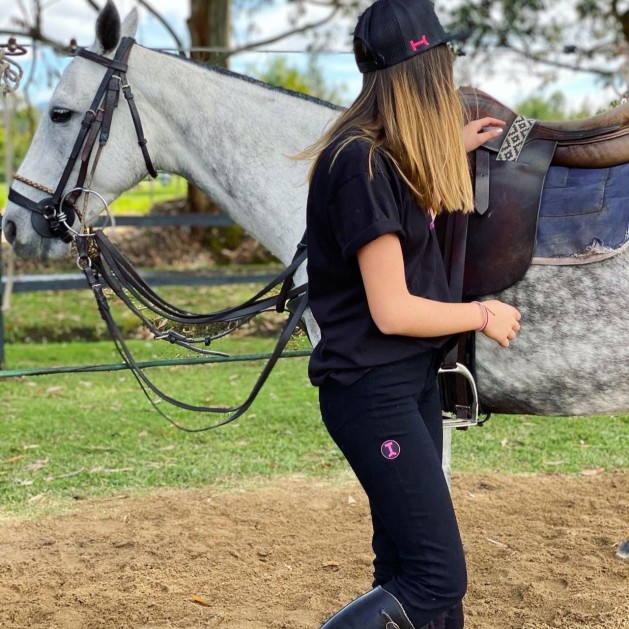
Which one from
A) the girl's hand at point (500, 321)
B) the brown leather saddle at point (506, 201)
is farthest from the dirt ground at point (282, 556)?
the girl's hand at point (500, 321)

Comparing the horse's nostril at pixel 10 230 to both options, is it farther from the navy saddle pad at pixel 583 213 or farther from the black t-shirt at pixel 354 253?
the navy saddle pad at pixel 583 213

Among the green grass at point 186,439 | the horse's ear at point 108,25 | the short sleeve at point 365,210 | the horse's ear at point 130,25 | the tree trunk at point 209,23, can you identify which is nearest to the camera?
the short sleeve at point 365,210

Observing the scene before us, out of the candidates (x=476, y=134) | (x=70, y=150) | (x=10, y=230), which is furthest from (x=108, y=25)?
(x=476, y=134)

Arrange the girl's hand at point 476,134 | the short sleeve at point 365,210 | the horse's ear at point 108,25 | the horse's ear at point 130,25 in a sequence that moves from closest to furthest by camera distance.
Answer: the short sleeve at point 365,210
the girl's hand at point 476,134
the horse's ear at point 108,25
the horse's ear at point 130,25

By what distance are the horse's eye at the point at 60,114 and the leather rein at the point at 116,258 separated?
0.30ft

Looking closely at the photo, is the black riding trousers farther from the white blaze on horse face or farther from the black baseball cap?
the white blaze on horse face

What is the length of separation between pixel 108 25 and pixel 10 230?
0.85 m

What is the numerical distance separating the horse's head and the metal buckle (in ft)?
4.62

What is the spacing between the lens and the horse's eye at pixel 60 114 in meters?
3.14

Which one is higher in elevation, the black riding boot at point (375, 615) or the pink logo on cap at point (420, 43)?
the pink logo on cap at point (420, 43)

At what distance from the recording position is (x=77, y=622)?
3.17 metres

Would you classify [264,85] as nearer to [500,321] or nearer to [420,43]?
[420,43]

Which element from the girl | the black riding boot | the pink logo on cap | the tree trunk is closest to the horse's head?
the girl

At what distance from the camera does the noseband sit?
3.10 metres
